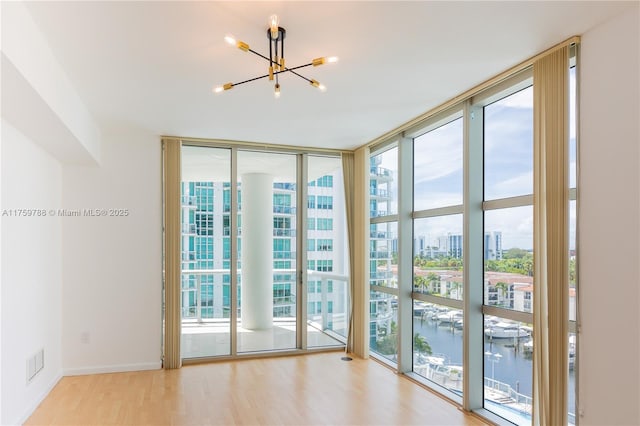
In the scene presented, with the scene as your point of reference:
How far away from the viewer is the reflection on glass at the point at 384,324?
17.6ft

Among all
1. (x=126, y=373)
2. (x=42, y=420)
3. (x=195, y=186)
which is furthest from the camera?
(x=195, y=186)

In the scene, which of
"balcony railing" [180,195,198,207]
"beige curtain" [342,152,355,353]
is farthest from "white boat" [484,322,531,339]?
"balcony railing" [180,195,198,207]

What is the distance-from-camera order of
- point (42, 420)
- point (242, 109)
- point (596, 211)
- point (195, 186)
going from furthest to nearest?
point (195, 186) < point (242, 109) < point (42, 420) < point (596, 211)

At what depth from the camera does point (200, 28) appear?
2.76m

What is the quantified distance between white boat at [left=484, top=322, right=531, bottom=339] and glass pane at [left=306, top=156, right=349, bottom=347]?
257 cm

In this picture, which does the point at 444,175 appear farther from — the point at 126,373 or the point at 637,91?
the point at 126,373

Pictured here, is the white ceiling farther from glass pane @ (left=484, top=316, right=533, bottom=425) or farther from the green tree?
the green tree

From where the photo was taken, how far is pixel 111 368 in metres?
5.14

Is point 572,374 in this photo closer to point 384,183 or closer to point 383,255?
point 383,255

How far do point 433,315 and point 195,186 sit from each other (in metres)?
3.18

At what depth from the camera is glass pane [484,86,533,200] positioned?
11.6ft

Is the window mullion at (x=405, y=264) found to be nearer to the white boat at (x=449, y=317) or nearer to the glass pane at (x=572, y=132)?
the white boat at (x=449, y=317)

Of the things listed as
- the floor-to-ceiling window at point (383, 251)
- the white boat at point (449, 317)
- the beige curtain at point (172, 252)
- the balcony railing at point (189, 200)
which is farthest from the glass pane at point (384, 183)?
the beige curtain at point (172, 252)

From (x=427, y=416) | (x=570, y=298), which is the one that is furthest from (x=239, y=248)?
(x=570, y=298)
